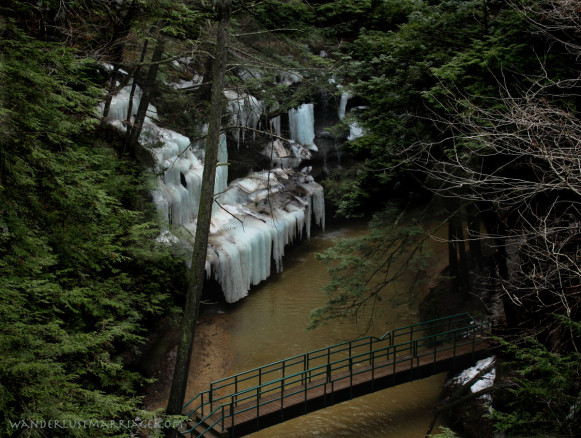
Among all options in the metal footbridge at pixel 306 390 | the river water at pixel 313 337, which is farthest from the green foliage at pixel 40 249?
the river water at pixel 313 337

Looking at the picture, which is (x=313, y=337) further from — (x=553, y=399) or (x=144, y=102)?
(x=553, y=399)

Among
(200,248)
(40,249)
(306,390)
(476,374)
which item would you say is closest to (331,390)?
(306,390)

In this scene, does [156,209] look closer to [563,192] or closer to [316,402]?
[316,402]

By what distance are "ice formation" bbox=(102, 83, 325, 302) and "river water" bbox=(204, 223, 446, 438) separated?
85 centimetres

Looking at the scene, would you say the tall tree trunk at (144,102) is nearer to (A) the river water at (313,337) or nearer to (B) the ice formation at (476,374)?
(A) the river water at (313,337)

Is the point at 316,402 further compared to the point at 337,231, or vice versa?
the point at 337,231

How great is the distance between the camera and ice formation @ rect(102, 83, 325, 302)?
1272cm

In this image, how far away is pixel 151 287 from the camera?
396 inches

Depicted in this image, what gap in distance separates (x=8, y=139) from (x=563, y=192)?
27.2ft

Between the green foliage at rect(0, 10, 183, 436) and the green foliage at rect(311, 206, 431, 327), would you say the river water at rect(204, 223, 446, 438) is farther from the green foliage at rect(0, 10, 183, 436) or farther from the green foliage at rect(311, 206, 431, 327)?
the green foliage at rect(0, 10, 183, 436)

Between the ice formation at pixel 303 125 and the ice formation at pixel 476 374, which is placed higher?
the ice formation at pixel 303 125

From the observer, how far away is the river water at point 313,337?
33.5 feet

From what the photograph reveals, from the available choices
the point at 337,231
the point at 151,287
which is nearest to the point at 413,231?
the point at 151,287

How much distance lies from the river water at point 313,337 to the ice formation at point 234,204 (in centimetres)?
85
